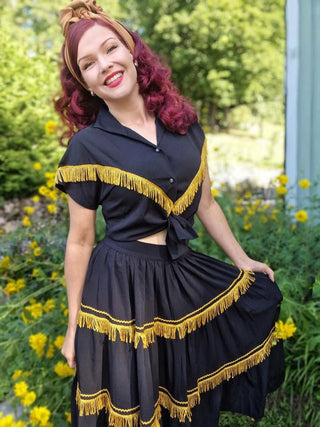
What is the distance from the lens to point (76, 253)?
49.5 inches

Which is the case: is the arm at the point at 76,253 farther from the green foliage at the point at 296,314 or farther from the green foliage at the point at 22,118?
the green foliage at the point at 22,118

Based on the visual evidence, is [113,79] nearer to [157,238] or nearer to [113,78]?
[113,78]

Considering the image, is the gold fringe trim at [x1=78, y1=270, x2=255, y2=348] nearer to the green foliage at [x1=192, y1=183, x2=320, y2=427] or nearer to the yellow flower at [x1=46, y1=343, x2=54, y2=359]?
the green foliage at [x1=192, y1=183, x2=320, y2=427]

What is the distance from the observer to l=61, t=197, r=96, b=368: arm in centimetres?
123

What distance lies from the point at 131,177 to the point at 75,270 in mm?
341

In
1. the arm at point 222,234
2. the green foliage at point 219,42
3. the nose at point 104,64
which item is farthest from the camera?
the green foliage at point 219,42

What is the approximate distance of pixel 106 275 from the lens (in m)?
1.27

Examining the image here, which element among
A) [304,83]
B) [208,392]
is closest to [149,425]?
[208,392]

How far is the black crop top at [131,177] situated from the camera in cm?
118

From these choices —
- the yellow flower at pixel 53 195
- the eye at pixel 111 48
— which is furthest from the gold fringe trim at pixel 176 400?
the yellow flower at pixel 53 195

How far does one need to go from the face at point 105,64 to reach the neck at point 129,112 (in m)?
0.04

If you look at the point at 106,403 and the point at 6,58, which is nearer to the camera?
the point at 106,403

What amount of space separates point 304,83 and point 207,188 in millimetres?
2167

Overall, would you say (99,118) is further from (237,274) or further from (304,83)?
(304,83)
